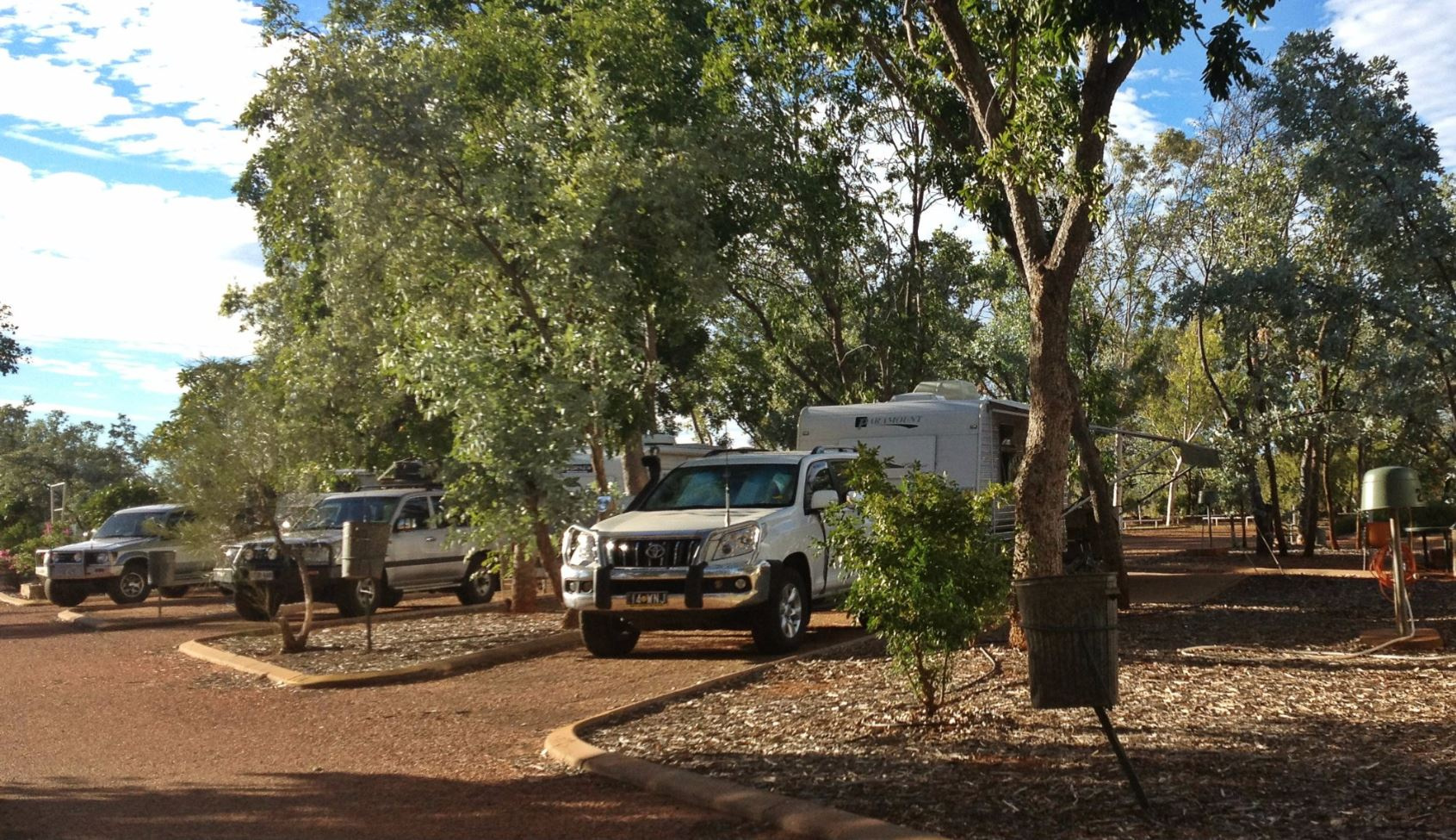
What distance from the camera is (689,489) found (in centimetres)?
1381

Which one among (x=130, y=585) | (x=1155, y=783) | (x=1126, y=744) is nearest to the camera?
(x=1155, y=783)

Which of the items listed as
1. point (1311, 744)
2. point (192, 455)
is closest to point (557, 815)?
point (1311, 744)

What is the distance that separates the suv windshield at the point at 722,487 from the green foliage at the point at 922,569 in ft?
14.2

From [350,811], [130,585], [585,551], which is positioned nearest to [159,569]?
[130,585]

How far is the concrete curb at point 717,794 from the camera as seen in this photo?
5.95 meters

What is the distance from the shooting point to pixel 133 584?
22922 millimetres

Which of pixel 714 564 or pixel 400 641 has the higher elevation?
pixel 714 564

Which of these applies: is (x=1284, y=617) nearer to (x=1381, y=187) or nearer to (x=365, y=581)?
(x=1381, y=187)

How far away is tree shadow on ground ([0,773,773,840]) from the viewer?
6.53m

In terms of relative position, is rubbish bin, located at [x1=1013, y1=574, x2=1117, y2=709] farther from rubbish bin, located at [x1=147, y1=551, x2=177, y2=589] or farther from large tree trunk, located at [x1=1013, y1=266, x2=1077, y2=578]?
rubbish bin, located at [x1=147, y1=551, x2=177, y2=589]

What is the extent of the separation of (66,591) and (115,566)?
37.9 inches

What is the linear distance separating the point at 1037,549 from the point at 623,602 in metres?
3.61

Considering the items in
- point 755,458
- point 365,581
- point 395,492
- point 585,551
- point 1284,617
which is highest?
point 755,458

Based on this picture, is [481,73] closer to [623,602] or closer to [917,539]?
[623,602]
